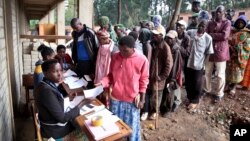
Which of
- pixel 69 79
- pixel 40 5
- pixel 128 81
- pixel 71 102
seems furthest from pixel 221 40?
pixel 40 5

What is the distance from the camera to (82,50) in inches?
139

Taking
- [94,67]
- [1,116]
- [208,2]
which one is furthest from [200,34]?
[208,2]

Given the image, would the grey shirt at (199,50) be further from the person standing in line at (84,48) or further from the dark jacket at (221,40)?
the person standing in line at (84,48)

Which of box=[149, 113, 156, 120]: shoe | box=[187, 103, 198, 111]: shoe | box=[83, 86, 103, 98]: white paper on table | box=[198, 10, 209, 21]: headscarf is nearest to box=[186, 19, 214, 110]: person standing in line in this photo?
box=[187, 103, 198, 111]: shoe

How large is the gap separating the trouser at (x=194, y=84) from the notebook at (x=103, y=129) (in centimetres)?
306

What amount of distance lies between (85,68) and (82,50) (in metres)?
0.29

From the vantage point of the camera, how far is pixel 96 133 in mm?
1823

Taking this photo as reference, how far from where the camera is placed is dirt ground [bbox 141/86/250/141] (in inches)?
164

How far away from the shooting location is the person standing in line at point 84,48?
11.4ft

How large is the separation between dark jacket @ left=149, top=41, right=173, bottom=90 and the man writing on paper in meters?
1.22

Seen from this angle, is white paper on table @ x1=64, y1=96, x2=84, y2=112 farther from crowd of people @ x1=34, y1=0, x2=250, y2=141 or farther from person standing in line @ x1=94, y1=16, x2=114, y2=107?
person standing in line @ x1=94, y1=16, x2=114, y2=107

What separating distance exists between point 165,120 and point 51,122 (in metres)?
2.87

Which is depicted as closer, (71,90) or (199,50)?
(71,90)

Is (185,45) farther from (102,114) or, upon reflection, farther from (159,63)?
(102,114)
